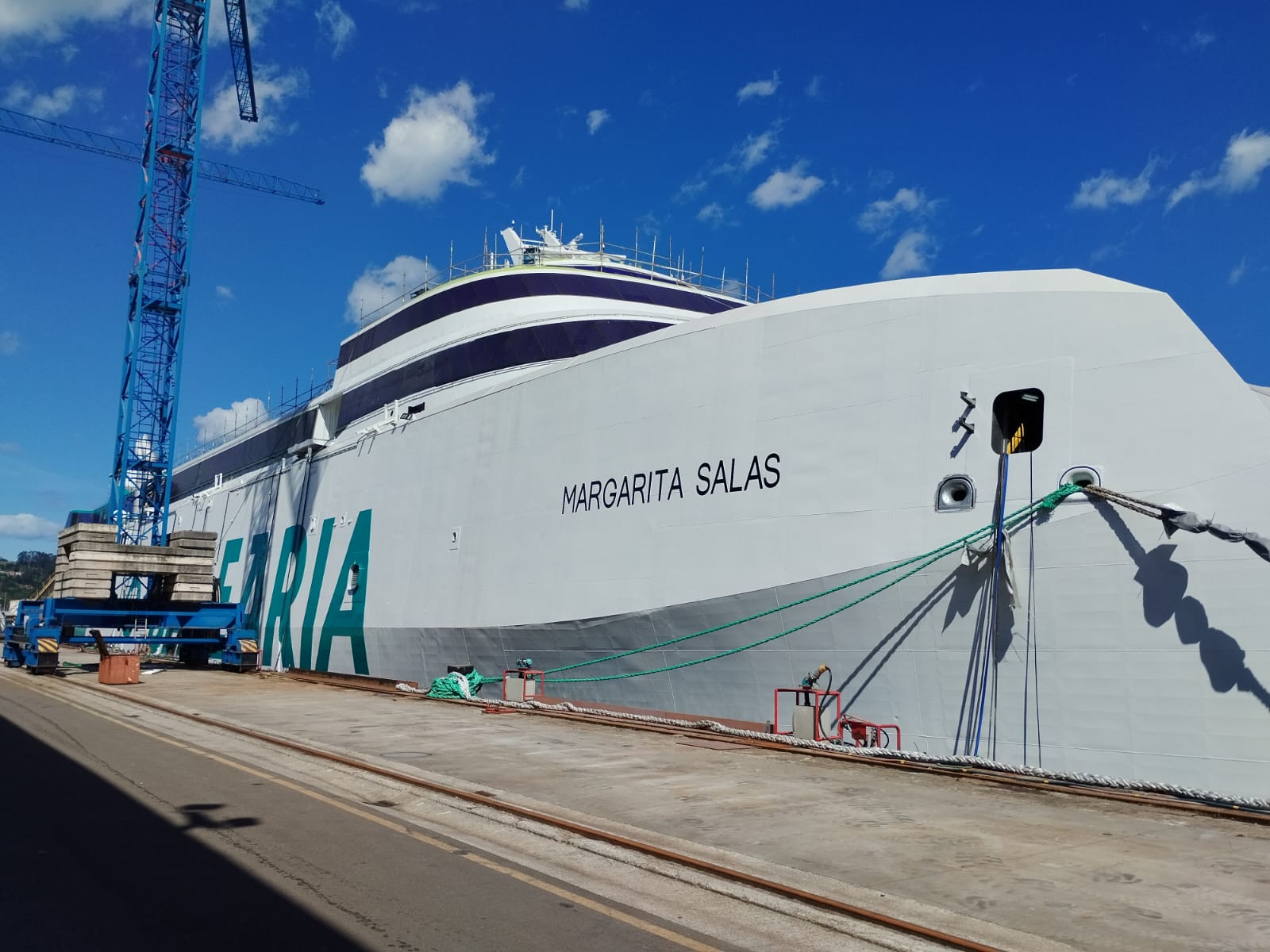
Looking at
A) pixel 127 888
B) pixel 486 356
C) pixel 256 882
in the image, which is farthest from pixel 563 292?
pixel 127 888

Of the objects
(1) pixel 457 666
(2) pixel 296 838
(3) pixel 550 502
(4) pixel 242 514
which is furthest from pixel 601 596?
(4) pixel 242 514

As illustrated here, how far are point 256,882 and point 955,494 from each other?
6.57 meters

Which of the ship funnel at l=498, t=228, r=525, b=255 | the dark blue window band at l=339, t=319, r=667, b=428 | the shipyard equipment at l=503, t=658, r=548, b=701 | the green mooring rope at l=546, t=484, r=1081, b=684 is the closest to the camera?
the green mooring rope at l=546, t=484, r=1081, b=684

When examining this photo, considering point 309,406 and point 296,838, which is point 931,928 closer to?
point 296,838

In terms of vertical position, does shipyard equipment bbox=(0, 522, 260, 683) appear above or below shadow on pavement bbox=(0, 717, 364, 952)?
above

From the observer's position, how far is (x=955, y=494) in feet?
→ 28.9

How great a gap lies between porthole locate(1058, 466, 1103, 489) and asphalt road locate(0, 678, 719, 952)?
5567mm

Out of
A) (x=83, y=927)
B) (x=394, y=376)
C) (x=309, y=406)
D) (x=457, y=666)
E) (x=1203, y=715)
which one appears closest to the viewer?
(x=83, y=927)

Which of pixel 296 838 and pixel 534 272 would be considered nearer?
pixel 296 838

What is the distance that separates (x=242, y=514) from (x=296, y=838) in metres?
23.1

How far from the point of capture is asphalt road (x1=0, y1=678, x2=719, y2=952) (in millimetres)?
4047

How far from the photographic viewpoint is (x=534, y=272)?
17.8 metres

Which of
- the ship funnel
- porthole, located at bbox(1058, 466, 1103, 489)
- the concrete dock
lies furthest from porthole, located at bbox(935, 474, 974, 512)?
the ship funnel

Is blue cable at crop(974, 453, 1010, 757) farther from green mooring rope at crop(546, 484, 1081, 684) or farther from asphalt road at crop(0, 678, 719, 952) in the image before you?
asphalt road at crop(0, 678, 719, 952)
